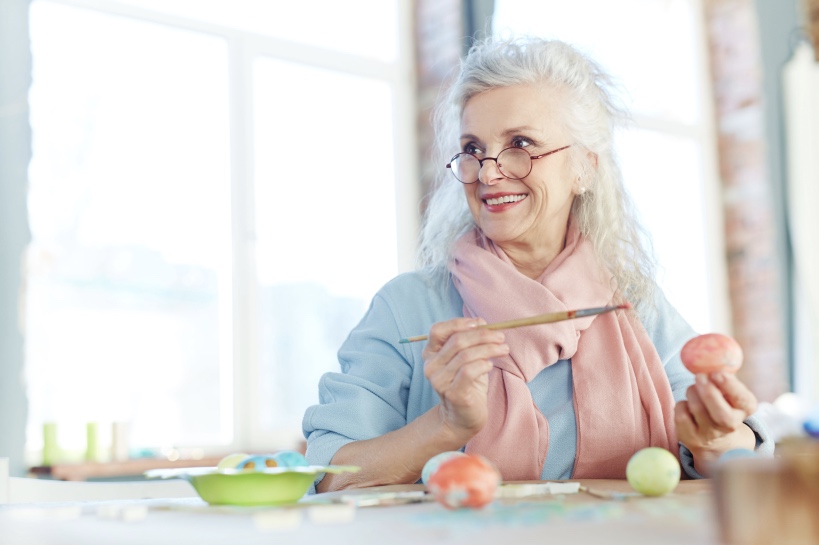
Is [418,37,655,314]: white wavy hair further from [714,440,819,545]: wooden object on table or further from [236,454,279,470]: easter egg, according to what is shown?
[714,440,819,545]: wooden object on table

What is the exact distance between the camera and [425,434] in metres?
1.51

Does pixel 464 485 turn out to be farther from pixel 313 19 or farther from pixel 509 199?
pixel 313 19

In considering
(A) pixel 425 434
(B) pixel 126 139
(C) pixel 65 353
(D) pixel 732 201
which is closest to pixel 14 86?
(B) pixel 126 139

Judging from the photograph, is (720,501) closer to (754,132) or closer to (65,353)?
(65,353)

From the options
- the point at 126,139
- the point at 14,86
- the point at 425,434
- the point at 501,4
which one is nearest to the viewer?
the point at 425,434

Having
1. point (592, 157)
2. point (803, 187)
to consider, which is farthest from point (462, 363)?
point (803, 187)

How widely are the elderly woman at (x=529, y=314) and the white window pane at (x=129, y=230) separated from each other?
1952 millimetres

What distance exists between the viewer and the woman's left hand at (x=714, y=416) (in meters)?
1.33

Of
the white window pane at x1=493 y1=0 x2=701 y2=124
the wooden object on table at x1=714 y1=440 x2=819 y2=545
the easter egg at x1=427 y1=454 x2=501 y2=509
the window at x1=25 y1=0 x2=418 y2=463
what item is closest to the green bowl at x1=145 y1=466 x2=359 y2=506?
the easter egg at x1=427 y1=454 x2=501 y2=509

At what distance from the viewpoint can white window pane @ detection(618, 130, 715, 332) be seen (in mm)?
5746

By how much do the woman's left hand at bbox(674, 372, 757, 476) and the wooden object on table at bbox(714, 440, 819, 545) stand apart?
60cm

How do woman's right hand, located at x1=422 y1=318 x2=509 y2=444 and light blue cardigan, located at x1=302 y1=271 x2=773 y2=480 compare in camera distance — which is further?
light blue cardigan, located at x1=302 y1=271 x2=773 y2=480

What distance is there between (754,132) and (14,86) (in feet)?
13.9

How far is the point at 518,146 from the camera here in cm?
183
